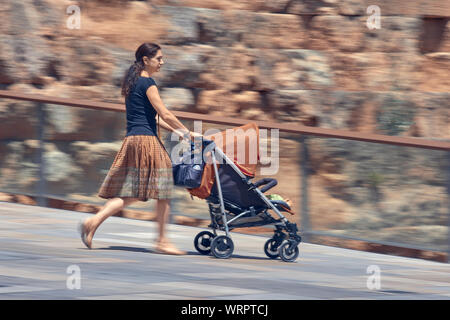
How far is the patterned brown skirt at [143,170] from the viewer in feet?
31.2

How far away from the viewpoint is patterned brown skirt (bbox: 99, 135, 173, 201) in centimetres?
951

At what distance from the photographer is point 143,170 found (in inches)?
376

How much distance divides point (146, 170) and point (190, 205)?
294 centimetres

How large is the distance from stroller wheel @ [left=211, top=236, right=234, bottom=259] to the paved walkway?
3.4 inches

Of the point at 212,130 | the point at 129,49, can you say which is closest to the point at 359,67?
the point at 129,49

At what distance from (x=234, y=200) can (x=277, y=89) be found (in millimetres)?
12794

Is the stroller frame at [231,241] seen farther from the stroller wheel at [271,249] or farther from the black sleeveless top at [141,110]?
the black sleeveless top at [141,110]

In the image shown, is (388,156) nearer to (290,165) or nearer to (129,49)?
(290,165)

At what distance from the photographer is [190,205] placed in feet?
40.8

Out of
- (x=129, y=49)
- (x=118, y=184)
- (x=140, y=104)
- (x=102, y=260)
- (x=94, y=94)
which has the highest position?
(x=129, y=49)

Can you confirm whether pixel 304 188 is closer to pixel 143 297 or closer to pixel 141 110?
pixel 141 110

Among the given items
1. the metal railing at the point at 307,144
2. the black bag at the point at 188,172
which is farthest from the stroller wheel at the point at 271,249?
the metal railing at the point at 307,144
